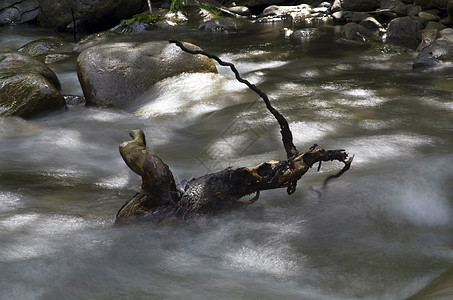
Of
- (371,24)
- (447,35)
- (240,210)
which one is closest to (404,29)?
(371,24)

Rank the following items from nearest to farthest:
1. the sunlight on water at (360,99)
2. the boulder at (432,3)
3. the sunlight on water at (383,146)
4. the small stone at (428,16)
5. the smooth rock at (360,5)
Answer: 1. the sunlight on water at (383,146)
2. the sunlight on water at (360,99)
3. the small stone at (428,16)
4. the boulder at (432,3)
5. the smooth rock at (360,5)

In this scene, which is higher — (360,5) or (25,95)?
(25,95)

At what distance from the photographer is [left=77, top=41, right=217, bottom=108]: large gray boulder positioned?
656 cm

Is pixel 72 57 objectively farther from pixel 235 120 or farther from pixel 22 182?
pixel 22 182

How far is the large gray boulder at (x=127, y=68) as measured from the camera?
21.5ft

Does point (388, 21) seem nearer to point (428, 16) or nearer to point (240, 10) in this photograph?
point (428, 16)

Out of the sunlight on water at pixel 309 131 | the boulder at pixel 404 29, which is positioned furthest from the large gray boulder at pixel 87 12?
the sunlight on water at pixel 309 131

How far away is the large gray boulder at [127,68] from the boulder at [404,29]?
6.00 metres

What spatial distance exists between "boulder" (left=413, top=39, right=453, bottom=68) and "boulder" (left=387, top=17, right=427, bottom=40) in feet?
9.62

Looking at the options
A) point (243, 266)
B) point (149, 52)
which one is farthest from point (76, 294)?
point (149, 52)

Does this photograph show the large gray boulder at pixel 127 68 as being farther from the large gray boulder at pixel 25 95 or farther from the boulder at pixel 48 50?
the boulder at pixel 48 50

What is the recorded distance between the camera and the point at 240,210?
2.99 meters

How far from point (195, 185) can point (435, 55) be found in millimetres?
6541

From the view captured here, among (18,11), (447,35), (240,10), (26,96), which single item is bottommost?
(240,10)
